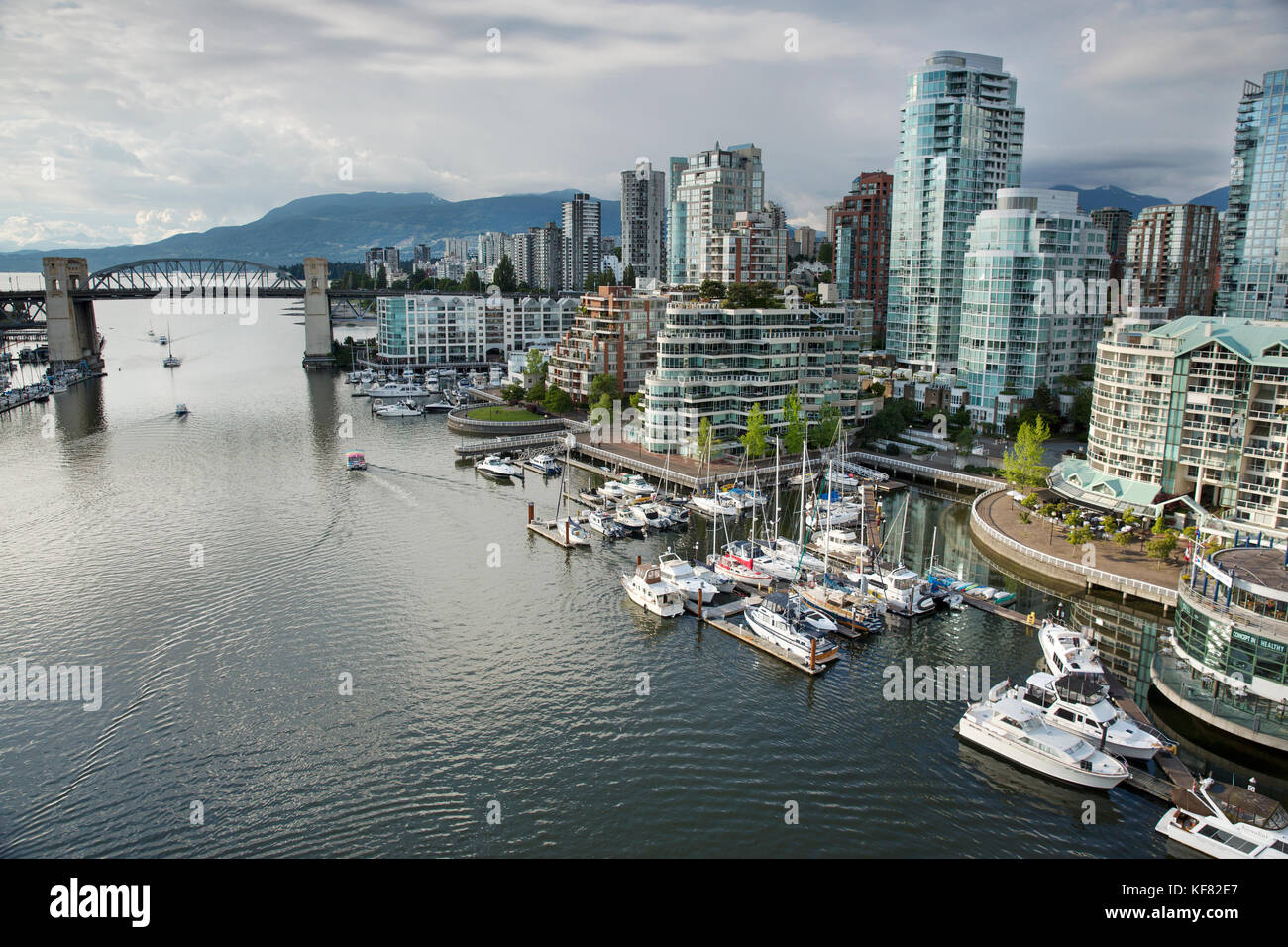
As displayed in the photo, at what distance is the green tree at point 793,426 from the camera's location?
1652 inches

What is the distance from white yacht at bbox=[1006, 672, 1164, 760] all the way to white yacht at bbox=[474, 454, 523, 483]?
26561 mm

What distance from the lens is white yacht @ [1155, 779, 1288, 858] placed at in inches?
599

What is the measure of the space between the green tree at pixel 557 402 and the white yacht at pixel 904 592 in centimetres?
3120

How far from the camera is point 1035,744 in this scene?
59.6 feet

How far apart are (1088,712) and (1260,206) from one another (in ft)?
192

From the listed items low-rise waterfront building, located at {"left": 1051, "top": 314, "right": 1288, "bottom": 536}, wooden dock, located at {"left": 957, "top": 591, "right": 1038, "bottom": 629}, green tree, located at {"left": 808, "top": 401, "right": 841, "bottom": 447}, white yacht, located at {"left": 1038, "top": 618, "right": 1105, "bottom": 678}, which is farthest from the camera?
green tree, located at {"left": 808, "top": 401, "right": 841, "bottom": 447}

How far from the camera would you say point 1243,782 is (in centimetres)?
1747

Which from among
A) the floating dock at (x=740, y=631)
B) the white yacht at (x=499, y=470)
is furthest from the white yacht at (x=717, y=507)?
the white yacht at (x=499, y=470)

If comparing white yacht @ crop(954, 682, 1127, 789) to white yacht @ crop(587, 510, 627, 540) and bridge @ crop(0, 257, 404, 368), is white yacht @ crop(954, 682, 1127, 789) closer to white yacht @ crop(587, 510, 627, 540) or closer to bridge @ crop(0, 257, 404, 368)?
white yacht @ crop(587, 510, 627, 540)

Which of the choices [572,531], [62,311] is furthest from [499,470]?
[62,311]

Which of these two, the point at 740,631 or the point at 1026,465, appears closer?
the point at 740,631

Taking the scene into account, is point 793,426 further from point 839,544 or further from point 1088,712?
point 1088,712

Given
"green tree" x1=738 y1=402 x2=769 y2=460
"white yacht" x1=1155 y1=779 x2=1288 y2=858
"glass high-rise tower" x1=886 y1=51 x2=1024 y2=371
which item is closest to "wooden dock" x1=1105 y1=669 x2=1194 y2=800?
"white yacht" x1=1155 y1=779 x2=1288 y2=858

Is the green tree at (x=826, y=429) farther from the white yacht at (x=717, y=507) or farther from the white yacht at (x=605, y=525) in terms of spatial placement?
the white yacht at (x=605, y=525)
